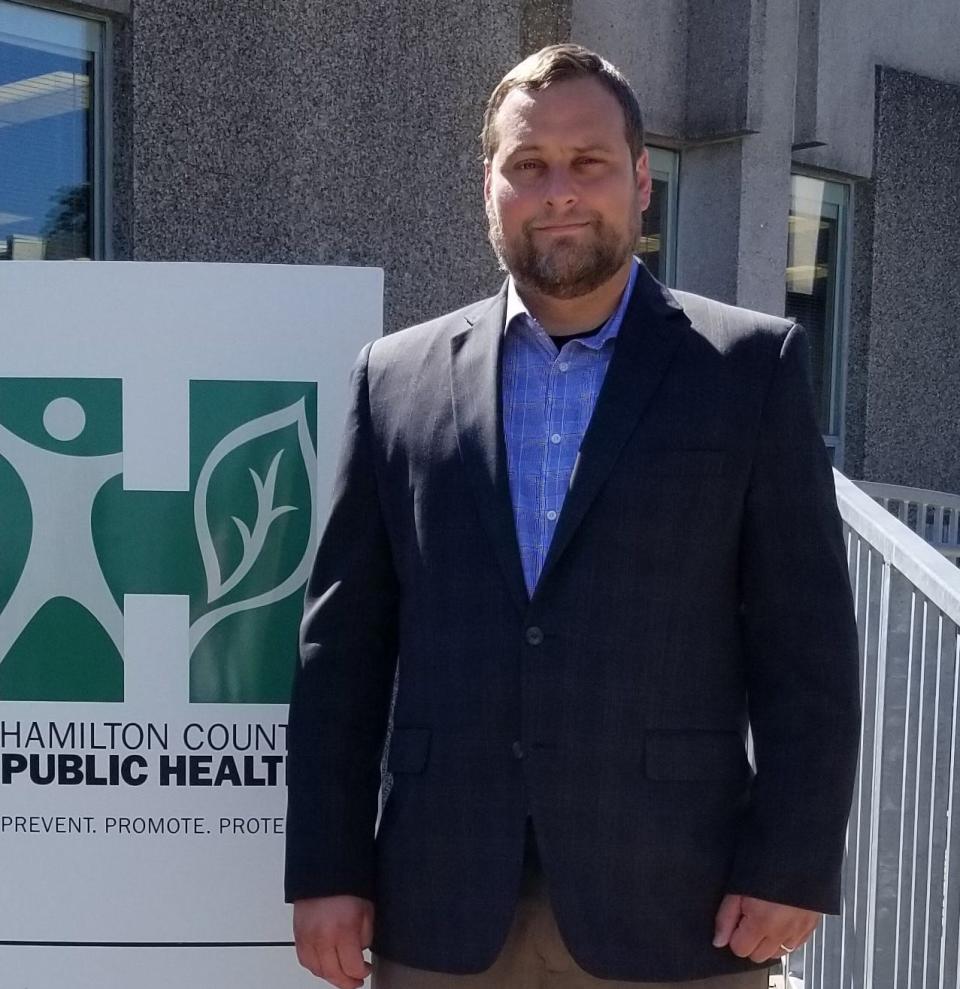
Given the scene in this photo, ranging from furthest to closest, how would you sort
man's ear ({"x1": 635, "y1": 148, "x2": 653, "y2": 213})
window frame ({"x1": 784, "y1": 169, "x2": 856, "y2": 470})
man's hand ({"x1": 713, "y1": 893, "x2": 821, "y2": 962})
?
window frame ({"x1": 784, "y1": 169, "x2": 856, "y2": 470}) → man's ear ({"x1": 635, "y1": 148, "x2": 653, "y2": 213}) → man's hand ({"x1": 713, "y1": 893, "x2": 821, "y2": 962})

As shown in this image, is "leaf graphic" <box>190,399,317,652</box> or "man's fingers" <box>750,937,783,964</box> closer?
"man's fingers" <box>750,937,783,964</box>

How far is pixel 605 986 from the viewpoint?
1845mm

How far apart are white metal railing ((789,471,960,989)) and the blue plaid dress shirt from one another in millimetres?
1163

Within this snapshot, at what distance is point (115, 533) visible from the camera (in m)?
2.40

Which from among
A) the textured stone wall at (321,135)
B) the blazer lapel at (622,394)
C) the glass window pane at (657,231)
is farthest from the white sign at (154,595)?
the glass window pane at (657,231)

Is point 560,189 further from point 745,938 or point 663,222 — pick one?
point 663,222

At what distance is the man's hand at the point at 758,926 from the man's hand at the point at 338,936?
51cm

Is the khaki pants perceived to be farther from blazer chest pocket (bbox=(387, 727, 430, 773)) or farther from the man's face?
the man's face

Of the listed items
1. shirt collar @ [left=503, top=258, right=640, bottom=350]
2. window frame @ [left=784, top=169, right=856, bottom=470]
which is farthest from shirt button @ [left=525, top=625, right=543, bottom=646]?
window frame @ [left=784, top=169, right=856, bottom=470]

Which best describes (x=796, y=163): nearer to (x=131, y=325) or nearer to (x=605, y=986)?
(x=131, y=325)

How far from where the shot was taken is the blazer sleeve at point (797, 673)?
1.79 m

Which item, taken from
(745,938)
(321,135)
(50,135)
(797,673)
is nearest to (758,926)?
(745,938)

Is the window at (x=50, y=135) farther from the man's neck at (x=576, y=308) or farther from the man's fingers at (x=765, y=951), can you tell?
the man's fingers at (x=765, y=951)

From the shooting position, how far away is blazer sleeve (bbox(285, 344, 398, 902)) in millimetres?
1966
